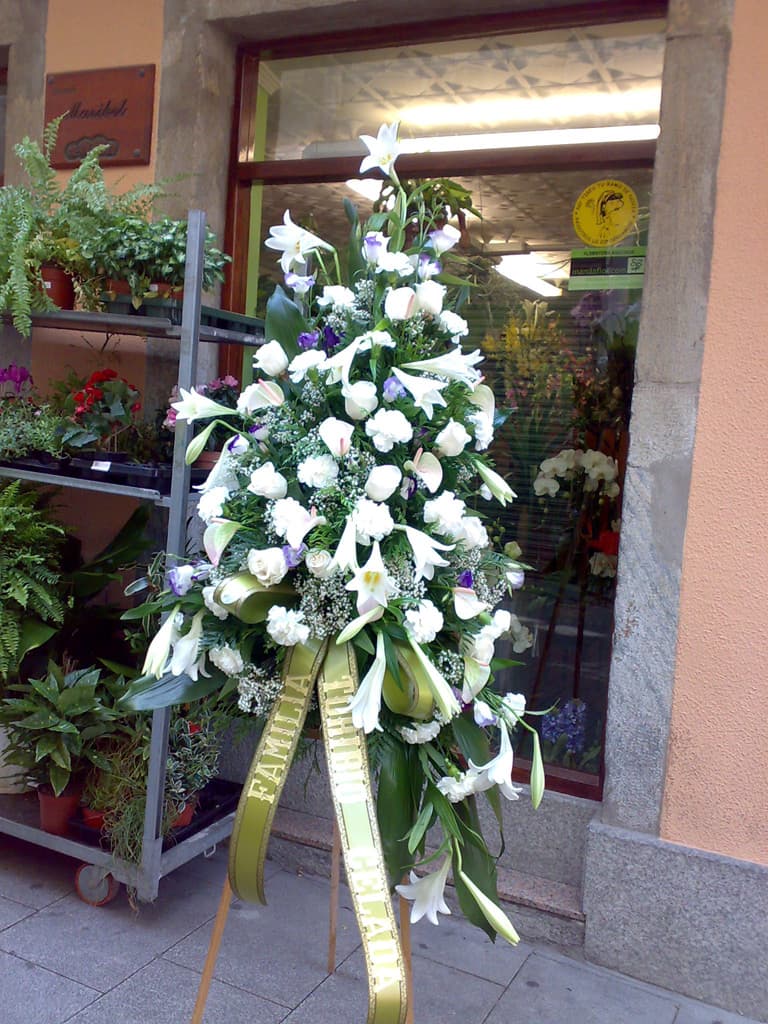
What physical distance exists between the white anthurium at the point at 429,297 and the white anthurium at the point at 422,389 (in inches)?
6.2

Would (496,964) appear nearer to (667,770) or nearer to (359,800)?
(667,770)

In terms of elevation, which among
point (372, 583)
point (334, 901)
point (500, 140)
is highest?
point (500, 140)

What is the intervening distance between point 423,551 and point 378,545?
9 cm

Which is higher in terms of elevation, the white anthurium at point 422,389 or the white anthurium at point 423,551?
the white anthurium at point 422,389

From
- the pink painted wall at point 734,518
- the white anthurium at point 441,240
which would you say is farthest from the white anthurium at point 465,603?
the pink painted wall at point 734,518

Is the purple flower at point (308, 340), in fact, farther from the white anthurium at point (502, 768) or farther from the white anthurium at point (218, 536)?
the white anthurium at point (502, 768)

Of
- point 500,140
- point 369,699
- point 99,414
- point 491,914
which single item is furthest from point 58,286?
point 491,914

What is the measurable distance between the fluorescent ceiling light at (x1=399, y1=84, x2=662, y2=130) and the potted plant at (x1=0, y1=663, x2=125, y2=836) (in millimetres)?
2480

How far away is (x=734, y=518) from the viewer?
293cm

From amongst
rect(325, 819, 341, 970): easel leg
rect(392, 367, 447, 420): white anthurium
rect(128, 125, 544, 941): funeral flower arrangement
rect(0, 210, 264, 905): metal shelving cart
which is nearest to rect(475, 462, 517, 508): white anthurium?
rect(128, 125, 544, 941): funeral flower arrangement

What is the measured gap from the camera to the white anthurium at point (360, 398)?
6.34ft

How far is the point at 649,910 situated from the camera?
3.05 m

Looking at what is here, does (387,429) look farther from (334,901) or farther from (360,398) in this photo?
(334,901)

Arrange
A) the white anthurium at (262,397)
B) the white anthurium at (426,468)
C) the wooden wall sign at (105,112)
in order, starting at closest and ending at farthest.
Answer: the white anthurium at (426,468), the white anthurium at (262,397), the wooden wall sign at (105,112)
